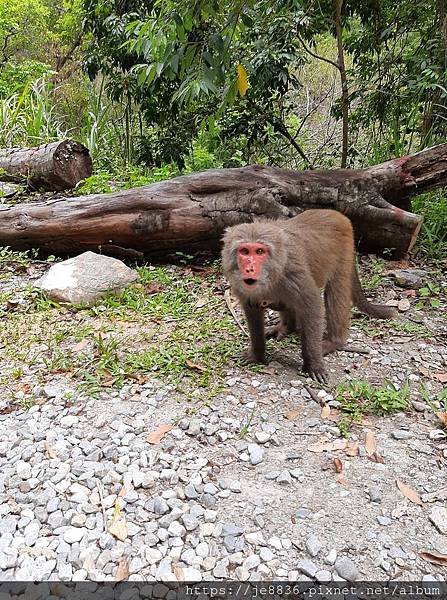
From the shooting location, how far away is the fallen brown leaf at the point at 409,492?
2.60 metres

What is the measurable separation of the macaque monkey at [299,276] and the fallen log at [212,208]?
1385 mm

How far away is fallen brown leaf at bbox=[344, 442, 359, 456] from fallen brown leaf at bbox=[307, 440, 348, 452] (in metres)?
0.02

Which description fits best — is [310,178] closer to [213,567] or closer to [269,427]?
[269,427]

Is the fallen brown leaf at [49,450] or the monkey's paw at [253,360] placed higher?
the fallen brown leaf at [49,450]

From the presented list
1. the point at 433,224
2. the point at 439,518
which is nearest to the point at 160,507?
the point at 439,518

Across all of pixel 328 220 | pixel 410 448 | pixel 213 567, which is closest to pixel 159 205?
pixel 328 220

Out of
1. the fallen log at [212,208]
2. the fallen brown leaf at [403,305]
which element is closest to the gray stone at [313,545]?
the fallen brown leaf at [403,305]

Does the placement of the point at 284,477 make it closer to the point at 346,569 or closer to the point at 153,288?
the point at 346,569

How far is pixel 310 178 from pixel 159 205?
5.03ft

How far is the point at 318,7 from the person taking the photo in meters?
6.82

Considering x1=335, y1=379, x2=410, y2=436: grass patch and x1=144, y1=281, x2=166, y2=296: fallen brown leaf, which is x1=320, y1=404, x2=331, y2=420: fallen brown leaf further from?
x1=144, y1=281, x2=166, y2=296: fallen brown leaf

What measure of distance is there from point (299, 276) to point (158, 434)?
130 cm

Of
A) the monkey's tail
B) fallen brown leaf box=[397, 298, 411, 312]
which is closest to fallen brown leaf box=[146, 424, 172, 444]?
the monkey's tail

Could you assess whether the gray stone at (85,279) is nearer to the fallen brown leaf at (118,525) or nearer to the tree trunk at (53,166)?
the fallen brown leaf at (118,525)
